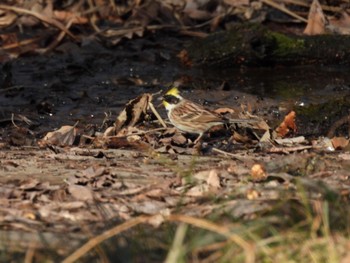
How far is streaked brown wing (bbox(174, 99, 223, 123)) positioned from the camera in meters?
9.37

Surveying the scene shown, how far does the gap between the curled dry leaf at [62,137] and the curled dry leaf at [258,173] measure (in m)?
2.40

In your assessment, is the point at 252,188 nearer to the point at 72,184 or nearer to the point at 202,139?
the point at 72,184

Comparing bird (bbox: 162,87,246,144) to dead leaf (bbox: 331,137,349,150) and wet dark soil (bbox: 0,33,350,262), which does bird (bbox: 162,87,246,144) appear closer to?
wet dark soil (bbox: 0,33,350,262)

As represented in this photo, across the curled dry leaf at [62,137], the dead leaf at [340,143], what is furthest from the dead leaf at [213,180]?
the curled dry leaf at [62,137]

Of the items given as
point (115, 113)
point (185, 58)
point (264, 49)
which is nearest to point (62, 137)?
point (115, 113)

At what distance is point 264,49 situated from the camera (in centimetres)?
1366

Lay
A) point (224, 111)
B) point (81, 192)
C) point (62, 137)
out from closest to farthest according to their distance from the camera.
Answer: point (81, 192), point (62, 137), point (224, 111)

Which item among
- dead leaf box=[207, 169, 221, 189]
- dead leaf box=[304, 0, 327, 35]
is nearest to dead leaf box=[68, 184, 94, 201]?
dead leaf box=[207, 169, 221, 189]

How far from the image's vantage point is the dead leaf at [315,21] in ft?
47.3

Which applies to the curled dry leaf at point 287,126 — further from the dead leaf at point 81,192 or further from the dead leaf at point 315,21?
the dead leaf at point 315,21

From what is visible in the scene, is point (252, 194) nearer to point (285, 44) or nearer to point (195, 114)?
point (195, 114)

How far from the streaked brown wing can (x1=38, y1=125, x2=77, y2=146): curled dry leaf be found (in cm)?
106

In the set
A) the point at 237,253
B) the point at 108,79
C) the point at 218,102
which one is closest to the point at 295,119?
the point at 218,102

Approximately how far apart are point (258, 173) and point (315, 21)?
8.02m
